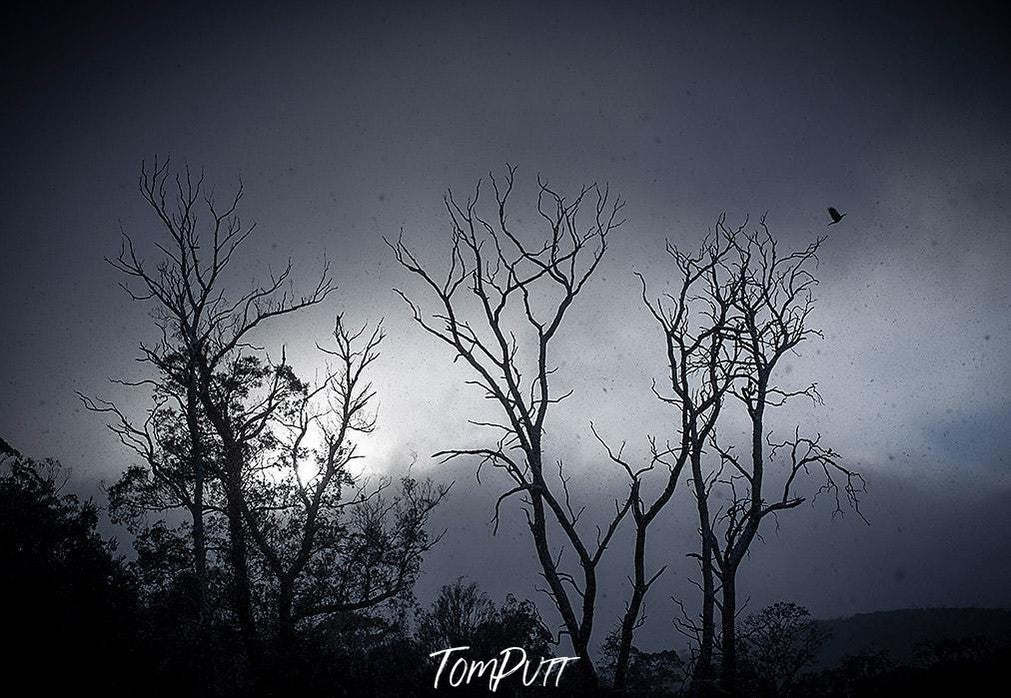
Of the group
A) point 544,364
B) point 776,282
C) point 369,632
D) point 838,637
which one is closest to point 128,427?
point 369,632

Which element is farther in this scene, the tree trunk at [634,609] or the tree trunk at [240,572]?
the tree trunk at [240,572]

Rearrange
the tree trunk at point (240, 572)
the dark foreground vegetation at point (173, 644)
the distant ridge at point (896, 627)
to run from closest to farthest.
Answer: the dark foreground vegetation at point (173, 644), the tree trunk at point (240, 572), the distant ridge at point (896, 627)

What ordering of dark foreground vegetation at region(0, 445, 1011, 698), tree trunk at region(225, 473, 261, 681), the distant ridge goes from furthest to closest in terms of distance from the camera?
1. the distant ridge
2. tree trunk at region(225, 473, 261, 681)
3. dark foreground vegetation at region(0, 445, 1011, 698)

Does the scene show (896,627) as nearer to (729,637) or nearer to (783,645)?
(783,645)

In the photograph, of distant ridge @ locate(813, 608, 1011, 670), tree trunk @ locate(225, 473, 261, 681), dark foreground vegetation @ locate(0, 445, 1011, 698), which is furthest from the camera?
distant ridge @ locate(813, 608, 1011, 670)

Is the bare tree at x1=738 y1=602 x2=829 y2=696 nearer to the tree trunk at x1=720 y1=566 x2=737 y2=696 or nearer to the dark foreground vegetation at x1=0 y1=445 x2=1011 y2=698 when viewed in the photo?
the dark foreground vegetation at x1=0 y1=445 x2=1011 y2=698

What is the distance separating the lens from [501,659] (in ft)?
43.5

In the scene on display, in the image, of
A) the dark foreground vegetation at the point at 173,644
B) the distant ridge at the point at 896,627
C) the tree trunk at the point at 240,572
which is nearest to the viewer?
the dark foreground vegetation at the point at 173,644

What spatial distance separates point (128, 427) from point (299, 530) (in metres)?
5.26

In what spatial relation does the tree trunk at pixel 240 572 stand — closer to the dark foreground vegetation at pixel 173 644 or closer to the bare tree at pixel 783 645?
the dark foreground vegetation at pixel 173 644

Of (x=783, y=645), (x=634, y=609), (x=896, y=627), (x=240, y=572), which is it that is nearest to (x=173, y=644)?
(x=240, y=572)

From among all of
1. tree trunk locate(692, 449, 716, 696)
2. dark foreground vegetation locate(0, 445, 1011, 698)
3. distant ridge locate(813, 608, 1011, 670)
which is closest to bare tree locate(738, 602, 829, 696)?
dark foreground vegetation locate(0, 445, 1011, 698)

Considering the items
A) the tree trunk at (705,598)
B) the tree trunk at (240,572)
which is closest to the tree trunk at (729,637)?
the tree trunk at (705,598)

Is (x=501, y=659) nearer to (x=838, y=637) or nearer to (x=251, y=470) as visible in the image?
(x=251, y=470)
